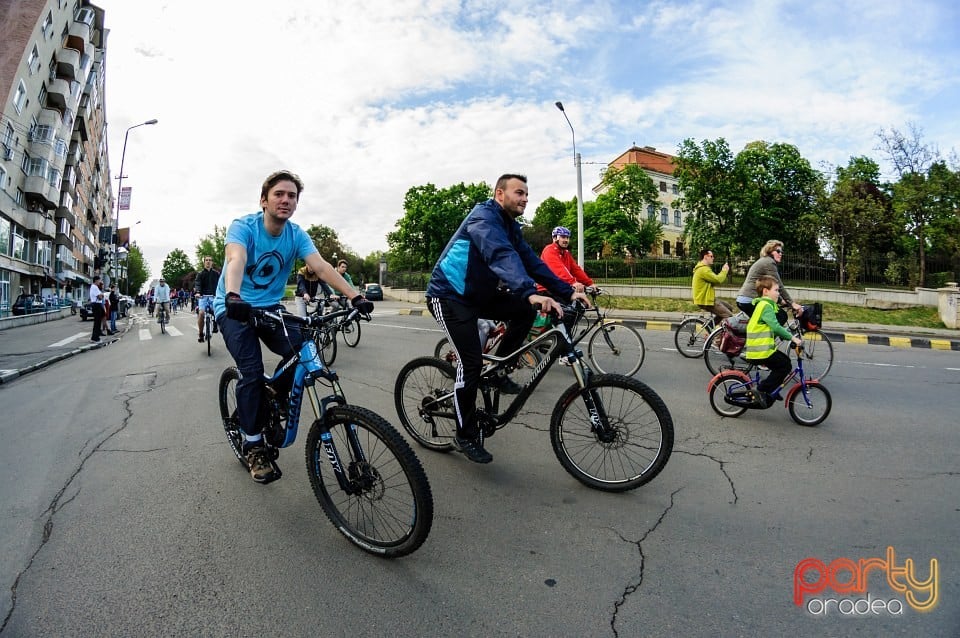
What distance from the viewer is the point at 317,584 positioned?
94.7 inches

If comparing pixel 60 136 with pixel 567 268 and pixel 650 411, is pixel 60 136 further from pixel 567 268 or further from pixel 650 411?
pixel 650 411

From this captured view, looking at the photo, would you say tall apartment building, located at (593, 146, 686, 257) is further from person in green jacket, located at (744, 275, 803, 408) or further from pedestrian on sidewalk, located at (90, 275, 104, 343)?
person in green jacket, located at (744, 275, 803, 408)

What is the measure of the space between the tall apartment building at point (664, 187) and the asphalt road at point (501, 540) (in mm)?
70662

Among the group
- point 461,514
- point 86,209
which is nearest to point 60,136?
point 86,209

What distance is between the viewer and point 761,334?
17.1 feet

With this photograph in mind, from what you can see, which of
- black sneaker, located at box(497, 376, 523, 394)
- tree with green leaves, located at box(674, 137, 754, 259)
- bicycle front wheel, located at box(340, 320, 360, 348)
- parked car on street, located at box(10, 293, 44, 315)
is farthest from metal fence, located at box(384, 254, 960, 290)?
parked car on street, located at box(10, 293, 44, 315)

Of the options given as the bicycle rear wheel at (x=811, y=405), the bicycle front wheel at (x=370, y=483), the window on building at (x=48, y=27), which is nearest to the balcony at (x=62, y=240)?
the window on building at (x=48, y=27)

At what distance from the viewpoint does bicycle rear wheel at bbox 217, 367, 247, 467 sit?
3850mm

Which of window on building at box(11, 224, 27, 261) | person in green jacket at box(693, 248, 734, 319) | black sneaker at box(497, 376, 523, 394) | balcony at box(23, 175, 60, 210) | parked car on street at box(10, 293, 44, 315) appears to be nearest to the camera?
black sneaker at box(497, 376, 523, 394)

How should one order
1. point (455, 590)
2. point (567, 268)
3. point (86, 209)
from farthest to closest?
1. point (86, 209)
2. point (567, 268)
3. point (455, 590)

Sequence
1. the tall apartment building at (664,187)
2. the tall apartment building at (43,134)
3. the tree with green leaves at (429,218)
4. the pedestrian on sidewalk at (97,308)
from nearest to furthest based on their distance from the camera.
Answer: the pedestrian on sidewalk at (97,308) < the tall apartment building at (43,134) < the tree with green leaves at (429,218) < the tall apartment building at (664,187)

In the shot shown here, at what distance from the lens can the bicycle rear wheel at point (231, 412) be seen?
3.85m

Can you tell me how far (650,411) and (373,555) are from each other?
182 cm

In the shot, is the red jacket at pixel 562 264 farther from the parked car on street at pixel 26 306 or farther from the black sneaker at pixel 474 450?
the parked car on street at pixel 26 306
